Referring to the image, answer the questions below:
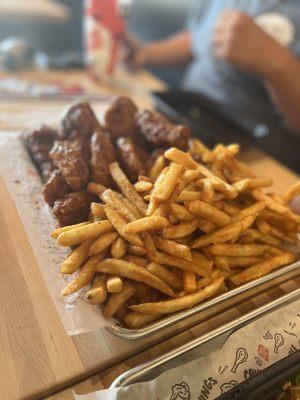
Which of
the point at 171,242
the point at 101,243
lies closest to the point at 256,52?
the point at 171,242

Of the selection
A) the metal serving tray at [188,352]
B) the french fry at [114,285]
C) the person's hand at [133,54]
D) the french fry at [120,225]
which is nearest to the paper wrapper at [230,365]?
the metal serving tray at [188,352]

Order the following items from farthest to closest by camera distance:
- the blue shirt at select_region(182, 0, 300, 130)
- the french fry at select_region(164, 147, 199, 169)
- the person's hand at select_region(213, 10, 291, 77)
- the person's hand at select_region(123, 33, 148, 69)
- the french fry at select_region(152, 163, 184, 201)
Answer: the person's hand at select_region(123, 33, 148, 69) < the blue shirt at select_region(182, 0, 300, 130) < the person's hand at select_region(213, 10, 291, 77) < the french fry at select_region(164, 147, 199, 169) < the french fry at select_region(152, 163, 184, 201)

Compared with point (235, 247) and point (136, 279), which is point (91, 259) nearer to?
point (136, 279)

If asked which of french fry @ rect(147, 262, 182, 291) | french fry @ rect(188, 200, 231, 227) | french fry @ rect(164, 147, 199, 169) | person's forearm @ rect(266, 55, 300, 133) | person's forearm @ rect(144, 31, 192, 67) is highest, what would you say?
person's forearm @ rect(266, 55, 300, 133)

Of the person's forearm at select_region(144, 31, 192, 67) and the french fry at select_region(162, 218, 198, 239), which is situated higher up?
the french fry at select_region(162, 218, 198, 239)

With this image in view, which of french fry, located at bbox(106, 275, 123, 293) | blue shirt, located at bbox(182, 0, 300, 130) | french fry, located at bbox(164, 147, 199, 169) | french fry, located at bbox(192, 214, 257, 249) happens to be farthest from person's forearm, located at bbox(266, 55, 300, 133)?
french fry, located at bbox(106, 275, 123, 293)

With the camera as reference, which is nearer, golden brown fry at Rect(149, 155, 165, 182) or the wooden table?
the wooden table

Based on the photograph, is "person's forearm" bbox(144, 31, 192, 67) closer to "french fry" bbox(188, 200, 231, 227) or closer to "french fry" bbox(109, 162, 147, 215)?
"french fry" bbox(109, 162, 147, 215)

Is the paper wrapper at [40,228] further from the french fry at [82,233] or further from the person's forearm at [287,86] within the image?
the person's forearm at [287,86]

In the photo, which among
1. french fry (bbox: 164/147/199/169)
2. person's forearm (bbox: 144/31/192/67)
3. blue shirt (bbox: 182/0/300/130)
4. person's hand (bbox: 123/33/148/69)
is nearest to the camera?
french fry (bbox: 164/147/199/169)
